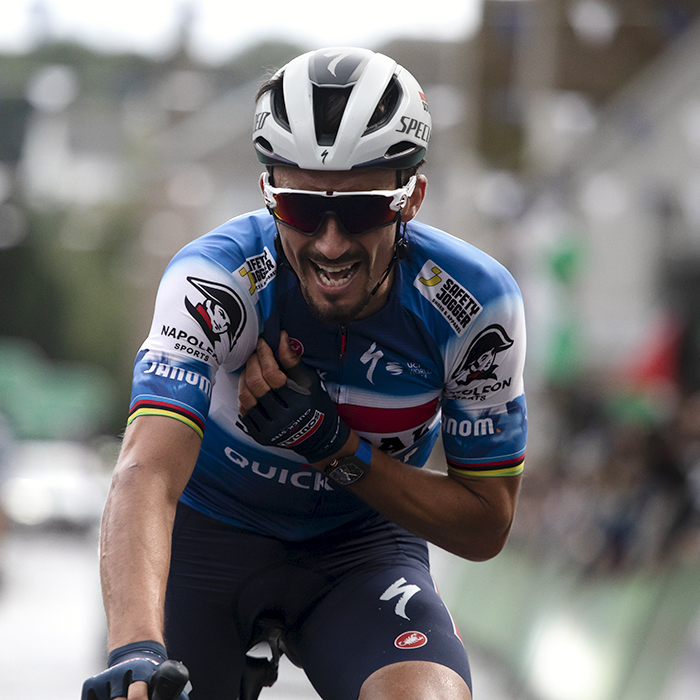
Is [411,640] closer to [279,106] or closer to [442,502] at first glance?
[442,502]

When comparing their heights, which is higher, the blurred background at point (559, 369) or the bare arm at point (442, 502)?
the bare arm at point (442, 502)

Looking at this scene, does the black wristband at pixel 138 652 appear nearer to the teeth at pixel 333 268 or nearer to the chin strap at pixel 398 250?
the teeth at pixel 333 268

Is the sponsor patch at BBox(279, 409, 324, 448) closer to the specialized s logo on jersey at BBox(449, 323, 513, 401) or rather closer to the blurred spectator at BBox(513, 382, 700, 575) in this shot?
the specialized s logo on jersey at BBox(449, 323, 513, 401)

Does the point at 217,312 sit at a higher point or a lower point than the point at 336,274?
lower

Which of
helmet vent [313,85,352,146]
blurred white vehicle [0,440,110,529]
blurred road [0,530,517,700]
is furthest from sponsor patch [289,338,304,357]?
blurred white vehicle [0,440,110,529]

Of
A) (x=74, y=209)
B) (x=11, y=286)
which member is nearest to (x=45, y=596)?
(x=11, y=286)

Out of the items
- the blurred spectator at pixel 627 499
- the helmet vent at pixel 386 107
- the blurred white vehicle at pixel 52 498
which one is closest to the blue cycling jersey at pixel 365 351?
the helmet vent at pixel 386 107

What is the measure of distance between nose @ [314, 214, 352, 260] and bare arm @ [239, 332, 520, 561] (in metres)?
0.55

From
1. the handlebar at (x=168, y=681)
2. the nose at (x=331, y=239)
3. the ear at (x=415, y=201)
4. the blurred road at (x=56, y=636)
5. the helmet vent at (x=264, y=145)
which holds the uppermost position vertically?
the helmet vent at (x=264, y=145)

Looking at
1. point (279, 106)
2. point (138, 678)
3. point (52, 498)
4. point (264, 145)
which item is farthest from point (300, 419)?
point (52, 498)

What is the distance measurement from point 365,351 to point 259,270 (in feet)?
1.26

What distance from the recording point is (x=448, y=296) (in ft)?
10.3

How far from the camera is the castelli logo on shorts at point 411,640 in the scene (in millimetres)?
2906

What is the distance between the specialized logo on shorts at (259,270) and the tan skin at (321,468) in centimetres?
8
